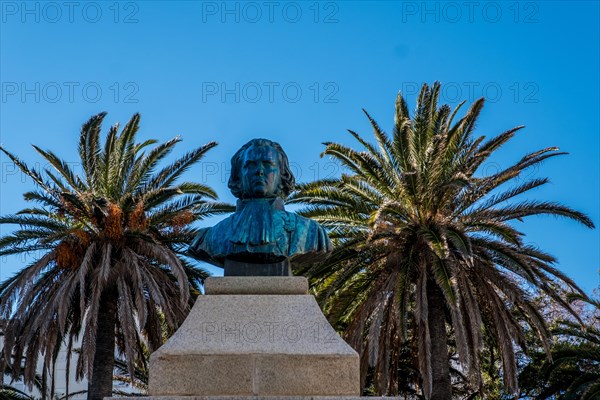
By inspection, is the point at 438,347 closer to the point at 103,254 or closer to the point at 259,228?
the point at 103,254

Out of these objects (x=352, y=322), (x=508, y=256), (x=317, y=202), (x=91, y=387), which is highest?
(x=317, y=202)

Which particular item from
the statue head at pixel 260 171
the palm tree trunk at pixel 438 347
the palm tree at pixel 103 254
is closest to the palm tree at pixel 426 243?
the palm tree trunk at pixel 438 347

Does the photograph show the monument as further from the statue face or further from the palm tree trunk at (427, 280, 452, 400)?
the palm tree trunk at (427, 280, 452, 400)

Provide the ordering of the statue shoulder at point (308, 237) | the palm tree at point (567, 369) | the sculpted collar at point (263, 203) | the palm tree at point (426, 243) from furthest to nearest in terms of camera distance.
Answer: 1. the palm tree at point (567, 369)
2. the palm tree at point (426, 243)
3. the sculpted collar at point (263, 203)
4. the statue shoulder at point (308, 237)

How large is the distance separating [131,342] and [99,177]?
4.26 metres

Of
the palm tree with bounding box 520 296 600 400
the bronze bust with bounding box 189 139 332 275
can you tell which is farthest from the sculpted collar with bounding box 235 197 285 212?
the palm tree with bounding box 520 296 600 400

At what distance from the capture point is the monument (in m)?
6.37

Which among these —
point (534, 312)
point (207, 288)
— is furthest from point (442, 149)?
point (207, 288)

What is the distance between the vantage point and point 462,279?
628 inches

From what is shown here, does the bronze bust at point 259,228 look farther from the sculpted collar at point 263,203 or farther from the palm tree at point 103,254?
the palm tree at point 103,254

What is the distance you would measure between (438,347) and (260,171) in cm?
1002

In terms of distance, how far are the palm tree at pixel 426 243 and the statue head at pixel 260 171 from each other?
733 cm

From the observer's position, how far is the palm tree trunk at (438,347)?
52.9 feet

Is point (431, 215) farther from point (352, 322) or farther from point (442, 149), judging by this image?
point (352, 322)
